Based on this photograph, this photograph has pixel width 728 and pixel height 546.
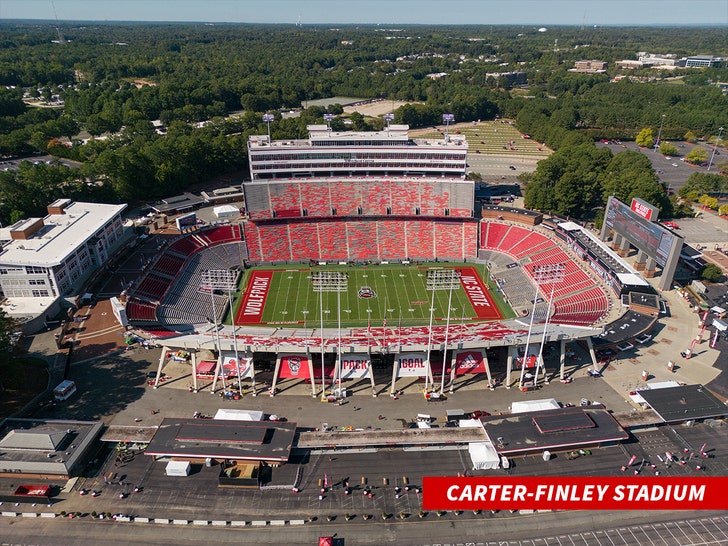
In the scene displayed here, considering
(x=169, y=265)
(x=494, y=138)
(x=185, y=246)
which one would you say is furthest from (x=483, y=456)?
(x=494, y=138)

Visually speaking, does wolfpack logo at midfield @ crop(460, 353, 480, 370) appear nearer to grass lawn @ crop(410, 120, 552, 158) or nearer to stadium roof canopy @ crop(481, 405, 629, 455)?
stadium roof canopy @ crop(481, 405, 629, 455)

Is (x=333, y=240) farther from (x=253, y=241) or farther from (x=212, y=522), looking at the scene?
(x=212, y=522)

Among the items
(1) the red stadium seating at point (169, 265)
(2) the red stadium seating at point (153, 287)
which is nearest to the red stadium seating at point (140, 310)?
(2) the red stadium seating at point (153, 287)

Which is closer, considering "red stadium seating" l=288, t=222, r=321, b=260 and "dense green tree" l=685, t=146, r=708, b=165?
"red stadium seating" l=288, t=222, r=321, b=260

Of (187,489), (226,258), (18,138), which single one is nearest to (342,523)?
(187,489)

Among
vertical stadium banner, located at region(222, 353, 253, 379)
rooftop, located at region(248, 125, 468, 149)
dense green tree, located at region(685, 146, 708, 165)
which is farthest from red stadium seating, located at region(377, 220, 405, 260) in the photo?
dense green tree, located at region(685, 146, 708, 165)
